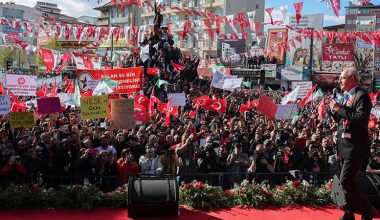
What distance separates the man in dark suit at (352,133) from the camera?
16.8 feet

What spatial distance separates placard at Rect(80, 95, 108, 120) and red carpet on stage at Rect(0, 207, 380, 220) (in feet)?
16.4

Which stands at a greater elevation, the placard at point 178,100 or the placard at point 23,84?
the placard at point 23,84

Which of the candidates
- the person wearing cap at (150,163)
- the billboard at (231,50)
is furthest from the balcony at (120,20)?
the person wearing cap at (150,163)

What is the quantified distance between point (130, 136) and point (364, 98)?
752 cm

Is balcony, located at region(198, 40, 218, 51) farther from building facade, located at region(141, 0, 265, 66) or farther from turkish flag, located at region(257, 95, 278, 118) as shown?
turkish flag, located at region(257, 95, 278, 118)

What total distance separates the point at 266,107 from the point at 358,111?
919cm

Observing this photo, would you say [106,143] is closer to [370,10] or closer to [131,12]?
[131,12]

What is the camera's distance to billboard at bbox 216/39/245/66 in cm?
5594

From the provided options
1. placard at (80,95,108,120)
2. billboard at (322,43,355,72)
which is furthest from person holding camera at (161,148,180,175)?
billboard at (322,43,355,72)

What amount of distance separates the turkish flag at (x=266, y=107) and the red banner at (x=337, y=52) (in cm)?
3880

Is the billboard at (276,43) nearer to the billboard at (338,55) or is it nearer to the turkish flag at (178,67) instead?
the billboard at (338,55)

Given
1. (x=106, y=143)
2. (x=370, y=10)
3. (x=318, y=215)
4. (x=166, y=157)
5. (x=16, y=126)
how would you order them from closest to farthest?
(x=318, y=215)
(x=166, y=157)
(x=106, y=143)
(x=16, y=126)
(x=370, y=10)

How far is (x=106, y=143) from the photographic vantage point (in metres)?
10.4

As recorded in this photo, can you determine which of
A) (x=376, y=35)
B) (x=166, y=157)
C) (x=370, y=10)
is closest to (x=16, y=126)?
(x=166, y=157)
